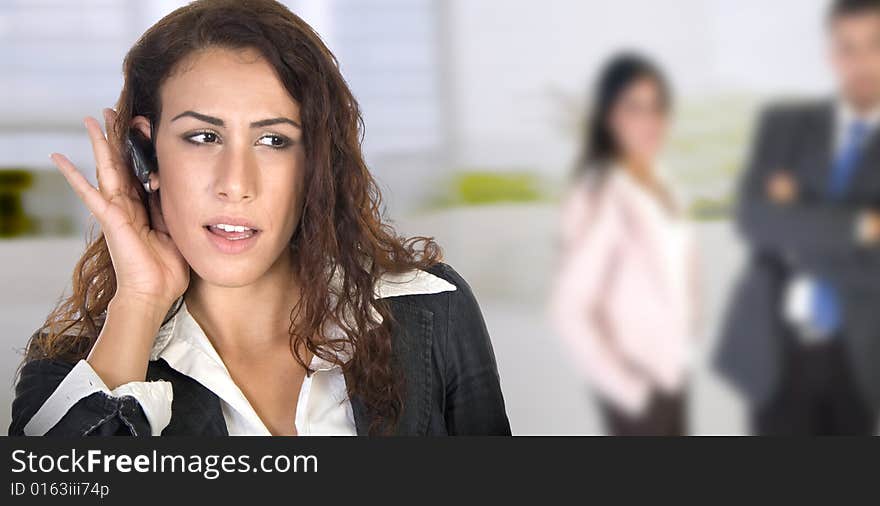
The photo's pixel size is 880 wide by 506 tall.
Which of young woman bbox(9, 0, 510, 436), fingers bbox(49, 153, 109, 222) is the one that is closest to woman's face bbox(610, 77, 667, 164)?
young woman bbox(9, 0, 510, 436)

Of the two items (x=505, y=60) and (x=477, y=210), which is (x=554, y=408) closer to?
(x=477, y=210)

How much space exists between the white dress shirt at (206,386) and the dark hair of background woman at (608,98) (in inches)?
62.0

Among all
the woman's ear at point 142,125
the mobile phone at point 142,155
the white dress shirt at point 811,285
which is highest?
the woman's ear at point 142,125

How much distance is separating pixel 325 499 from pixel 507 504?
0.61 ft

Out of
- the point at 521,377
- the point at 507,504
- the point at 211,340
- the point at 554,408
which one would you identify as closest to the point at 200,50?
the point at 211,340

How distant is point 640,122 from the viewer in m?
2.52

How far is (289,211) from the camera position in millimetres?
1159

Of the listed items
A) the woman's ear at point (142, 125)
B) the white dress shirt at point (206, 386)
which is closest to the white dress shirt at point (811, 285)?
the white dress shirt at point (206, 386)

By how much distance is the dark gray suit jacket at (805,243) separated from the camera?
1.72 metres

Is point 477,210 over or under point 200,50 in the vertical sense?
under

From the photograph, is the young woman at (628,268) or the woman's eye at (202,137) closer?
the woman's eye at (202,137)

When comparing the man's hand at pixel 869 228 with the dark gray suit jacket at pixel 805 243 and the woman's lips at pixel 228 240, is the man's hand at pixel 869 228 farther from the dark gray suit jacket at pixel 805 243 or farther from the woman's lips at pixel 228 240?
the woman's lips at pixel 228 240

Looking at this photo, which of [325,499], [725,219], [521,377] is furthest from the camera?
[725,219]

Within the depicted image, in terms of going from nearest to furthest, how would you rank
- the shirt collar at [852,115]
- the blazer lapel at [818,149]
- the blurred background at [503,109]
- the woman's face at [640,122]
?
the blazer lapel at [818,149] → the shirt collar at [852,115] → the woman's face at [640,122] → the blurred background at [503,109]
